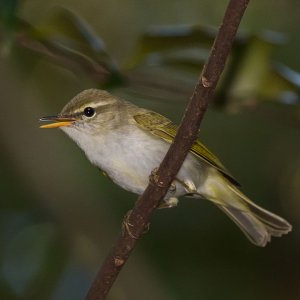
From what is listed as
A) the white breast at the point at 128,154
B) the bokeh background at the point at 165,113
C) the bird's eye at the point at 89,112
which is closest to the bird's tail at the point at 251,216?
the white breast at the point at 128,154

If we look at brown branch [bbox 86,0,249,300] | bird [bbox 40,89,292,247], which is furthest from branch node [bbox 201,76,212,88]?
bird [bbox 40,89,292,247]

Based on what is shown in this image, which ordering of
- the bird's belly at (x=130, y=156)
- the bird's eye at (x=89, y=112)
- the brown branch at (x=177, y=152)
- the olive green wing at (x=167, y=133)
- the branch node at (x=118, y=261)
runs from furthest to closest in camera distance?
the bird's eye at (x=89, y=112)
the olive green wing at (x=167, y=133)
the bird's belly at (x=130, y=156)
the branch node at (x=118, y=261)
the brown branch at (x=177, y=152)

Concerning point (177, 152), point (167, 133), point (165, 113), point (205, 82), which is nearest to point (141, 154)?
point (167, 133)

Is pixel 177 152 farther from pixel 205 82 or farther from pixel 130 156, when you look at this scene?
pixel 130 156

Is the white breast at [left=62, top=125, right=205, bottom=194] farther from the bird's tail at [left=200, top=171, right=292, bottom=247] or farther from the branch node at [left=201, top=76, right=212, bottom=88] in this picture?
the branch node at [left=201, top=76, right=212, bottom=88]

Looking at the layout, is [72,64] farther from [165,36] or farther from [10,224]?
[10,224]

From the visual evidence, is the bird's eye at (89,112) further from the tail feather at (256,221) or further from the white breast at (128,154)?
the tail feather at (256,221)
